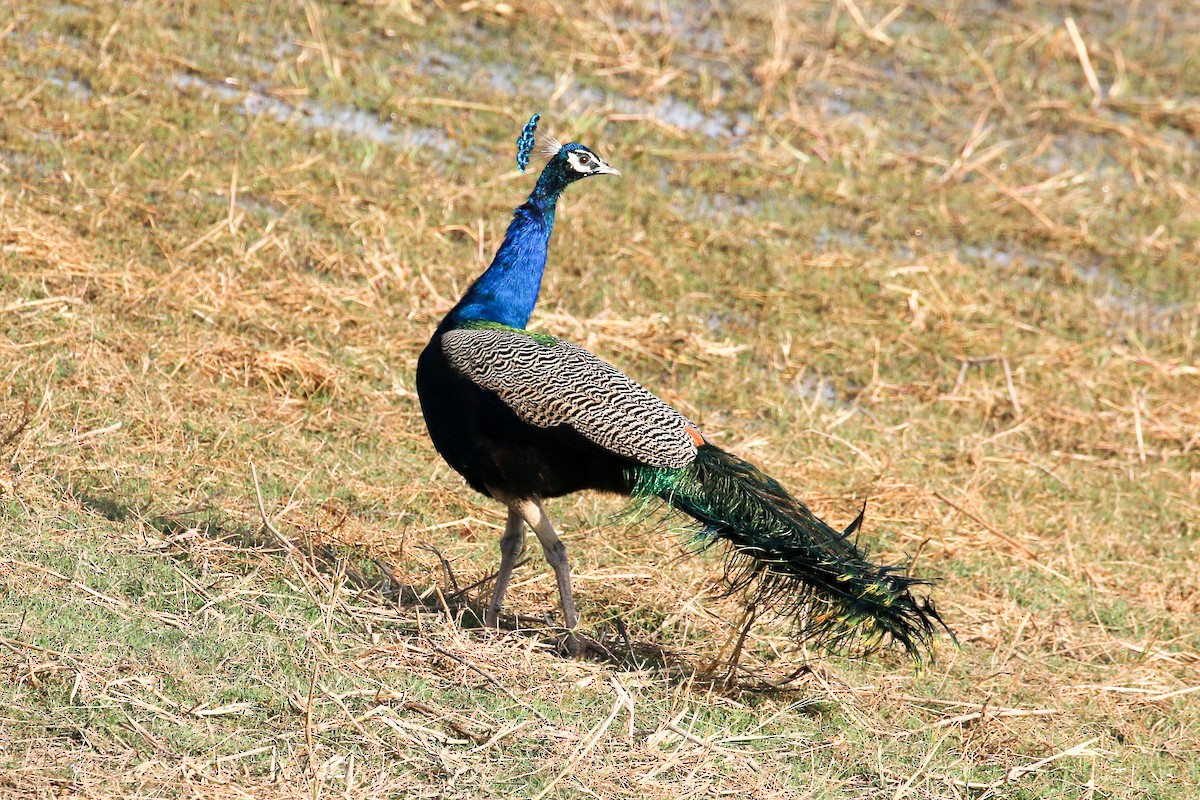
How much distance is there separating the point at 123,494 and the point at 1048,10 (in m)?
7.86

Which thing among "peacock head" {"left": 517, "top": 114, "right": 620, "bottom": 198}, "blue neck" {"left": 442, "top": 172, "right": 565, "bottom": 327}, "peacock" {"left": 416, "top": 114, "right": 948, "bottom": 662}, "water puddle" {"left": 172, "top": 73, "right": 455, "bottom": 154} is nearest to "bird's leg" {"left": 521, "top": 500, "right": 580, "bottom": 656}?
"peacock" {"left": 416, "top": 114, "right": 948, "bottom": 662}

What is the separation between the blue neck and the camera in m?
4.42

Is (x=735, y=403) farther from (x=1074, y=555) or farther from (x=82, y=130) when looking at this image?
(x=82, y=130)

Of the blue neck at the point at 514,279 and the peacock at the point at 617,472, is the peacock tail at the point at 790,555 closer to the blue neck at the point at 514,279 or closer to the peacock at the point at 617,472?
the peacock at the point at 617,472

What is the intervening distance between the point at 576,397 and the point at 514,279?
24.0 inches

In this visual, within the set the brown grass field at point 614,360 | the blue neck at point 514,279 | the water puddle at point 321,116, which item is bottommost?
the brown grass field at point 614,360

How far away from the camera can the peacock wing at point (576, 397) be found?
12.9 feet

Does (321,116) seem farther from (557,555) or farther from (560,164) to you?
(557,555)

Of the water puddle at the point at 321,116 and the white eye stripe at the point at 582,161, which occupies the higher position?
the white eye stripe at the point at 582,161

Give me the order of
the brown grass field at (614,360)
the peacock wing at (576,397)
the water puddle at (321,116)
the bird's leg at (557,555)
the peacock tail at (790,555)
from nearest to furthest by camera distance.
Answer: the brown grass field at (614,360), the peacock tail at (790,555), the peacock wing at (576,397), the bird's leg at (557,555), the water puddle at (321,116)

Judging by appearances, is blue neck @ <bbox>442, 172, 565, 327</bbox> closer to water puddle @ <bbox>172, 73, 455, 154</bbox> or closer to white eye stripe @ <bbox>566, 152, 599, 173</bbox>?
white eye stripe @ <bbox>566, 152, 599, 173</bbox>

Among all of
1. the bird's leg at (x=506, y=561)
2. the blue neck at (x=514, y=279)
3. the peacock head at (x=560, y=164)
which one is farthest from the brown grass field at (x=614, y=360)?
the peacock head at (x=560, y=164)

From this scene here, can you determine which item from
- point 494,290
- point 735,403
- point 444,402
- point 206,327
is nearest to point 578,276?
point 735,403

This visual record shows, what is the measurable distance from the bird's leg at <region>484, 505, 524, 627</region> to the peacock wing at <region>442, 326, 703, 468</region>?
0.38 m
